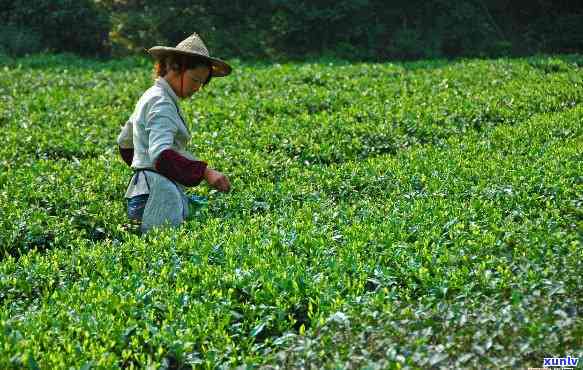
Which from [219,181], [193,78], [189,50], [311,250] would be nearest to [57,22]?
[193,78]

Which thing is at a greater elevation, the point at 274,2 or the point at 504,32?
the point at 274,2

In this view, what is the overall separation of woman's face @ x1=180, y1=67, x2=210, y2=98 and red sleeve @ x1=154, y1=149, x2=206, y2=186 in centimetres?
58

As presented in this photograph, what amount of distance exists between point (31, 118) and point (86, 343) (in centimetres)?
729

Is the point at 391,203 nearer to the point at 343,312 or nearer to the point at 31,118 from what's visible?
the point at 343,312

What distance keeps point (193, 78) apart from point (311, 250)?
1.70 meters

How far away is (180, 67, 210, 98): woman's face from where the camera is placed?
5.51 metres

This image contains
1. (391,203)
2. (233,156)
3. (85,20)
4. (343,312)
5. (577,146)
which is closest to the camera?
(343,312)

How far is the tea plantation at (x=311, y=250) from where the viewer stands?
3.58 m

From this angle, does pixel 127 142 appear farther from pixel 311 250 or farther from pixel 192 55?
pixel 311 250

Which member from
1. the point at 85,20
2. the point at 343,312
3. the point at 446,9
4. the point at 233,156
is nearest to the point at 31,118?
the point at 233,156

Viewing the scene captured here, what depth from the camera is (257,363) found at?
11.6 feet

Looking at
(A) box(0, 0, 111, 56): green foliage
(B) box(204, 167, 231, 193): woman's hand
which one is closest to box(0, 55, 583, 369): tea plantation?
(B) box(204, 167, 231, 193): woman's hand

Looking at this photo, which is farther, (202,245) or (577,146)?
(577,146)

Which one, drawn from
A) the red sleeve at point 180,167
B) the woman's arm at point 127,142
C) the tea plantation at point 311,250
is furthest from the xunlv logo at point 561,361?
the woman's arm at point 127,142
